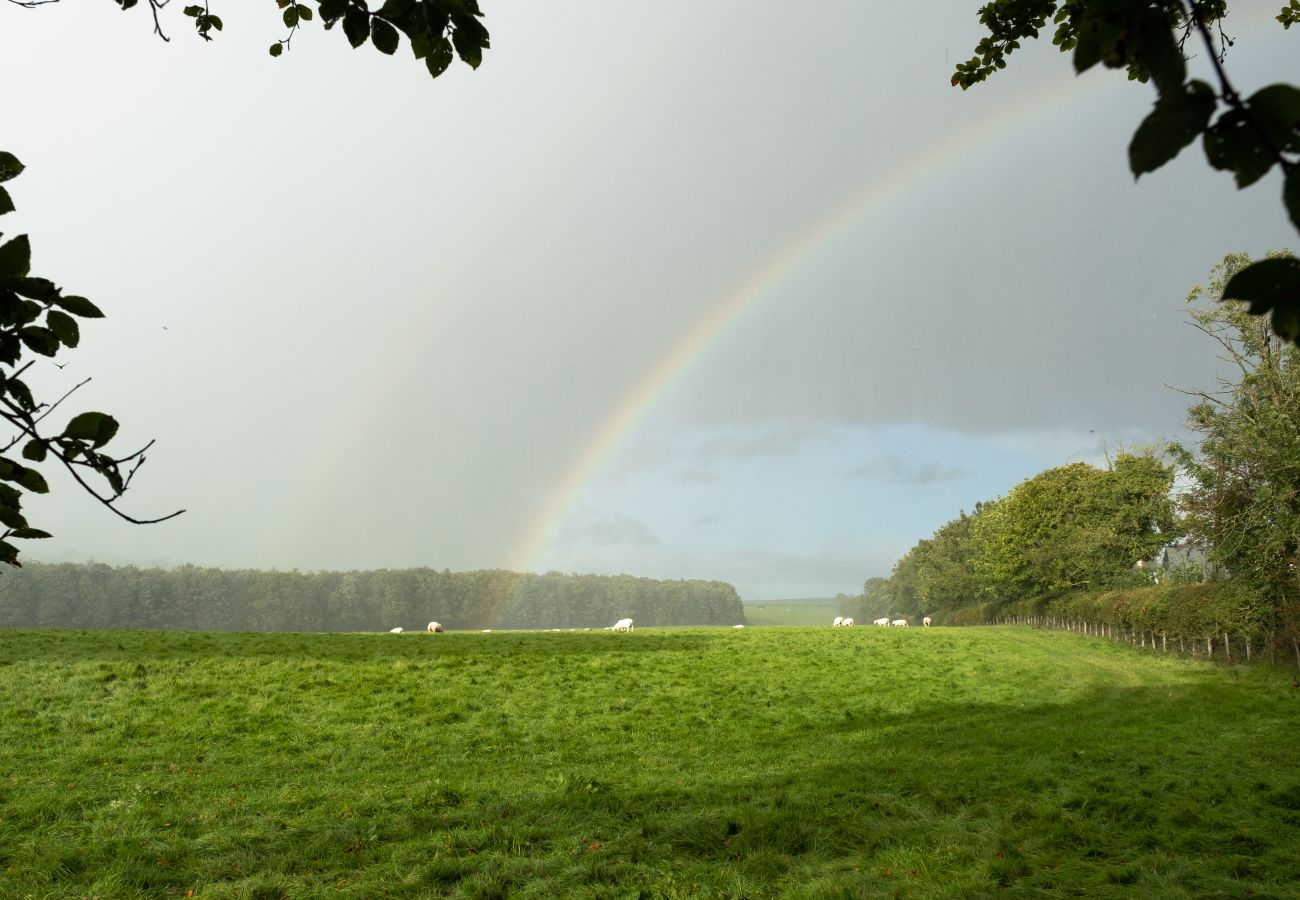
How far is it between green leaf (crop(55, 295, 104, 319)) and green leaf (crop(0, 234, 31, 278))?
25 cm

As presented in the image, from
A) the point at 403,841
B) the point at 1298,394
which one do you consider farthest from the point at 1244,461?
the point at 403,841

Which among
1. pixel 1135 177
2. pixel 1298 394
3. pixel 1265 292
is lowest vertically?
pixel 1265 292

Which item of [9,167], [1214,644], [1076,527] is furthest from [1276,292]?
[1076,527]

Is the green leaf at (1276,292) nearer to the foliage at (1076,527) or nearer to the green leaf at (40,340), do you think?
the green leaf at (40,340)

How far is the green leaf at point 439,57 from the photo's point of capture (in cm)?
292

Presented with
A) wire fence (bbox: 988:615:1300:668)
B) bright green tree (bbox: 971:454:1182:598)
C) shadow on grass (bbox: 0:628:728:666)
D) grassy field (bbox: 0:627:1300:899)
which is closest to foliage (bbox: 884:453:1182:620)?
bright green tree (bbox: 971:454:1182:598)

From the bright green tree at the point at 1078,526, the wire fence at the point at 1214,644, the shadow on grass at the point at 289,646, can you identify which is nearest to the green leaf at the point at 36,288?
the shadow on grass at the point at 289,646

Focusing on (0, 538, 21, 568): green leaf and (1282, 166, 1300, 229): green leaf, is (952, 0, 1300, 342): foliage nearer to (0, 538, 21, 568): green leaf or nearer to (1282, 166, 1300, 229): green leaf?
(1282, 166, 1300, 229): green leaf

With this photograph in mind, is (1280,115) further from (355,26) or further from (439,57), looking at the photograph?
(355,26)

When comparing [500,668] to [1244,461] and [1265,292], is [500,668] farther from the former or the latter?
[1244,461]

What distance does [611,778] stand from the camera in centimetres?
1192

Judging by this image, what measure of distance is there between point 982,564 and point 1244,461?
3747 cm

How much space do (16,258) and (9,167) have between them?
0.49 m

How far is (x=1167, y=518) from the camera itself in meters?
45.1
